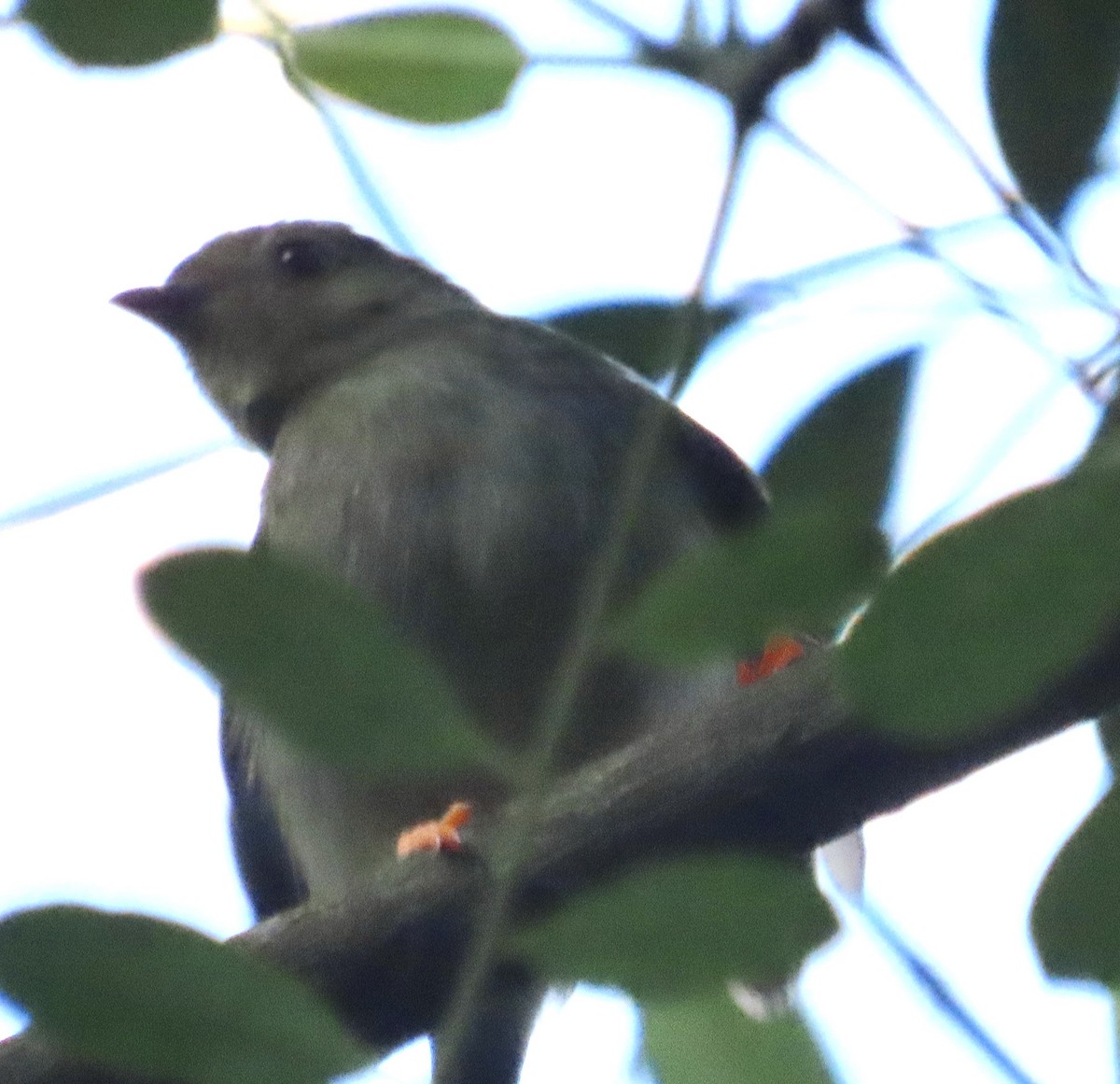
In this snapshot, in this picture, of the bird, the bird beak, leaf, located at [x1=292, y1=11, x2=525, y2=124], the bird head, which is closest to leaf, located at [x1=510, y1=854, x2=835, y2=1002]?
leaf, located at [x1=292, y1=11, x2=525, y2=124]

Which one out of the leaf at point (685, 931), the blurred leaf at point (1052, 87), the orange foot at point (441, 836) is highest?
the blurred leaf at point (1052, 87)

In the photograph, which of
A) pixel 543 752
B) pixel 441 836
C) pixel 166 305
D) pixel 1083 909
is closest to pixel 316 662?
pixel 543 752

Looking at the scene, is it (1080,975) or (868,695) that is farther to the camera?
(1080,975)

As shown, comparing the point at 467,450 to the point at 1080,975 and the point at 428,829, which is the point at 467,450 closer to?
the point at 428,829

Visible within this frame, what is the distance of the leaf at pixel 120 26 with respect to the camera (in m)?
1.72

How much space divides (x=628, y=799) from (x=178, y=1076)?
0.88 meters

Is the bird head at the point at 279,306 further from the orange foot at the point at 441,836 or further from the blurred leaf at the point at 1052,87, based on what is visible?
the blurred leaf at the point at 1052,87

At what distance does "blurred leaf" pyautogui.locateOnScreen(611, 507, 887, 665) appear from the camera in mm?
1256

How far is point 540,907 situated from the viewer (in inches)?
76.7

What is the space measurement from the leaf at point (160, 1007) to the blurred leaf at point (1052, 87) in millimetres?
1179

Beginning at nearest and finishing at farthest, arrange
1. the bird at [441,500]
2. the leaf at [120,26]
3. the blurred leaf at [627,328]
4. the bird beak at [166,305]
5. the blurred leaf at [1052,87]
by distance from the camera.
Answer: the leaf at [120,26], the blurred leaf at [1052,87], the blurred leaf at [627,328], the bird at [441,500], the bird beak at [166,305]

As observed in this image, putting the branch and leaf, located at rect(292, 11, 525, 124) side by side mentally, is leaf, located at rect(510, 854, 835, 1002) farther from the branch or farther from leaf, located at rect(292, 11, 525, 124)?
leaf, located at rect(292, 11, 525, 124)

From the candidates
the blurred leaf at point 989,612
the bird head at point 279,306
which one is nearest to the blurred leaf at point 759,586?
the blurred leaf at point 989,612

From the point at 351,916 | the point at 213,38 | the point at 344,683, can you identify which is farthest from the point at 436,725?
the point at 351,916
